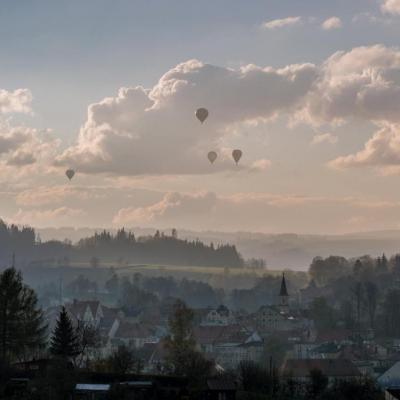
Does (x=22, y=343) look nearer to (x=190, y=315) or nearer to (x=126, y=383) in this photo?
(x=126, y=383)

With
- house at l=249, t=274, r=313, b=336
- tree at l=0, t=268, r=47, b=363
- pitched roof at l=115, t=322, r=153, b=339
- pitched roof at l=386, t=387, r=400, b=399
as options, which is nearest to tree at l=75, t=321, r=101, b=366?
tree at l=0, t=268, r=47, b=363

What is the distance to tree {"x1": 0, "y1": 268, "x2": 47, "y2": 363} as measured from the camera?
53188 mm

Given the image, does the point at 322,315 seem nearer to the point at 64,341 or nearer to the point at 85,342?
the point at 85,342

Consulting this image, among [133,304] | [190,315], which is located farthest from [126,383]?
[133,304]

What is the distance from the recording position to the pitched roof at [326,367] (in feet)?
252

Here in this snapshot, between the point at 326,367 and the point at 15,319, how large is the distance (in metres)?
33.1

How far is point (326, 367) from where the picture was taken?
78.9m

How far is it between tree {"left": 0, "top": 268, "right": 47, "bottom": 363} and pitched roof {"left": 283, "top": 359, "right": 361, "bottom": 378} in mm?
27130

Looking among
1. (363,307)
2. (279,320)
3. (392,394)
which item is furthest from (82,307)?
(392,394)

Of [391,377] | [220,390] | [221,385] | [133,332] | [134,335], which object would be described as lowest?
[391,377]

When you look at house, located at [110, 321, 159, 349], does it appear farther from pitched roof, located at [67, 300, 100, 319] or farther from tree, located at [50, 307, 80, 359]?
tree, located at [50, 307, 80, 359]

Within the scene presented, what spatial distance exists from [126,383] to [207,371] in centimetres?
676

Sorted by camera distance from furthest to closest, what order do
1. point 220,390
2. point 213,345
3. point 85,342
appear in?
point 213,345 → point 85,342 → point 220,390

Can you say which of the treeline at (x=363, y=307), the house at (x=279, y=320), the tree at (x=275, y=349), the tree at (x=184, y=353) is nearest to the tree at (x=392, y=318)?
the treeline at (x=363, y=307)
